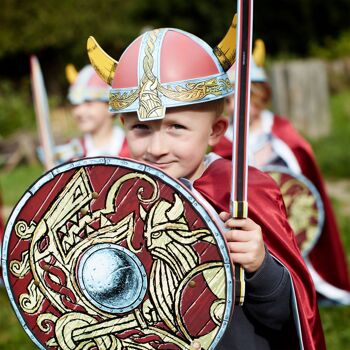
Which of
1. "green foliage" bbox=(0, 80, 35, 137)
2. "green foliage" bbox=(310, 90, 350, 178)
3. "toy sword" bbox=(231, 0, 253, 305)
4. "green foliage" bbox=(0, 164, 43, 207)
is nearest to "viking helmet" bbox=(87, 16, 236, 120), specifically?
"toy sword" bbox=(231, 0, 253, 305)

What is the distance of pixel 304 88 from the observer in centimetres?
1521

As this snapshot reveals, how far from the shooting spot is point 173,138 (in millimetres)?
2520

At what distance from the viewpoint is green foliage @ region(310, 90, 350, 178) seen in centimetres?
1088

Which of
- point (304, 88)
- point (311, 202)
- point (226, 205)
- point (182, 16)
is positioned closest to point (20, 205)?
point (226, 205)

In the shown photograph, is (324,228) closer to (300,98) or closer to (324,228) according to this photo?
(324,228)

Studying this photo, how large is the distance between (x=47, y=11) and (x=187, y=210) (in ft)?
80.9

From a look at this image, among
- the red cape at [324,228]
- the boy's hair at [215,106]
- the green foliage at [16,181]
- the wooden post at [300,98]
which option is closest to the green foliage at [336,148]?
the wooden post at [300,98]

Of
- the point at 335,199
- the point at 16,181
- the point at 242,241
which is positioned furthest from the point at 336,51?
the point at 242,241

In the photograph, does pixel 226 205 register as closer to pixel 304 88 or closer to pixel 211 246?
pixel 211 246

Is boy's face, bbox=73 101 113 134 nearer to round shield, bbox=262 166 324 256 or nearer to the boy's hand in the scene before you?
round shield, bbox=262 166 324 256

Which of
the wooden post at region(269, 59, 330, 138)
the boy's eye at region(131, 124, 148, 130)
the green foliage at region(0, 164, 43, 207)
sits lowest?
the boy's eye at region(131, 124, 148, 130)

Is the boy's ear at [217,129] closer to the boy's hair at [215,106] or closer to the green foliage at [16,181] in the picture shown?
the boy's hair at [215,106]

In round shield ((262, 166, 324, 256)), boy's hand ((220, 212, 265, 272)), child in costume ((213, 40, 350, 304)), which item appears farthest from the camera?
child in costume ((213, 40, 350, 304))

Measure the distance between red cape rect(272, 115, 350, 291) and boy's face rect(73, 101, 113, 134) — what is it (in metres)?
1.31
